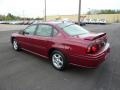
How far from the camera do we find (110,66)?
591 centimetres

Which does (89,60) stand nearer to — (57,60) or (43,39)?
(57,60)

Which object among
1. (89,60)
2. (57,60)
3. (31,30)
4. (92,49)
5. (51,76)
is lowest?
(51,76)

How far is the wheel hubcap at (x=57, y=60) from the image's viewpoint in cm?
548

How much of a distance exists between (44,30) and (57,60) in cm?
125

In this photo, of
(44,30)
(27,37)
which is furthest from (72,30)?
(27,37)

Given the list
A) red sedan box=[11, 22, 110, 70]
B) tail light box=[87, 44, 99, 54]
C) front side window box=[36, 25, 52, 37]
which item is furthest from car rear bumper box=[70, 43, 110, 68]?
front side window box=[36, 25, 52, 37]

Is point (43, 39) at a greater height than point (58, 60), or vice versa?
point (43, 39)

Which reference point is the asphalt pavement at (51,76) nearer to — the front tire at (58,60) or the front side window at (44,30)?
the front tire at (58,60)

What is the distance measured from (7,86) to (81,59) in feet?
6.96

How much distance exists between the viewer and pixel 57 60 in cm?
561

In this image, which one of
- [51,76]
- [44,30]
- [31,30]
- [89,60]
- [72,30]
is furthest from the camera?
[31,30]

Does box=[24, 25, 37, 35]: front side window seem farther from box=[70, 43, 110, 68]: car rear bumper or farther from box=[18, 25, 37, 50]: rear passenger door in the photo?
box=[70, 43, 110, 68]: car rear bumper

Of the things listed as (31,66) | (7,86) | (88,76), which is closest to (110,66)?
(88,76)

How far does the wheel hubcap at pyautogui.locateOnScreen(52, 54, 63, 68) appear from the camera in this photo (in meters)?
5.48
